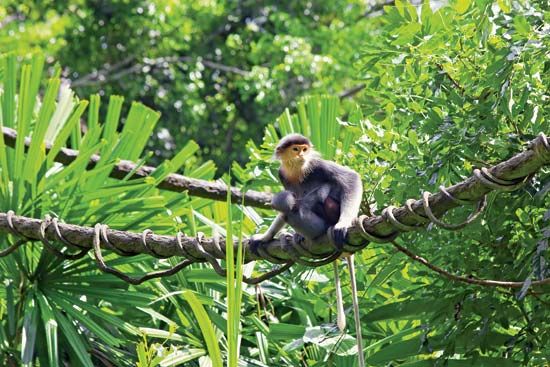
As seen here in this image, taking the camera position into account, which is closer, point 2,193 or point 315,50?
point 2,193

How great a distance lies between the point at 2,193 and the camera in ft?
12.5

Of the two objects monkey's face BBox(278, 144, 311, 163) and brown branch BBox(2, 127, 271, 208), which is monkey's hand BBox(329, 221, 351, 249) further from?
brown branch BBox(2, 127, 271, 208)

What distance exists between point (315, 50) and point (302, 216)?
255 inches

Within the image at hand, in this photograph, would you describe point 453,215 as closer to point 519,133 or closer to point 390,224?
point 519,133

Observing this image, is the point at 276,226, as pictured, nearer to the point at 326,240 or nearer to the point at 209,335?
the point at 326,240

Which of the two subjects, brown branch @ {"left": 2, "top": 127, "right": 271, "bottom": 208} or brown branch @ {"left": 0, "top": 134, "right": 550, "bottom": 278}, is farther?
brown branch @ {"left": 2, "top": 127, "right": 271, "bottom": 208}

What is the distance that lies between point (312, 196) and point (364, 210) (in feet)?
0.54

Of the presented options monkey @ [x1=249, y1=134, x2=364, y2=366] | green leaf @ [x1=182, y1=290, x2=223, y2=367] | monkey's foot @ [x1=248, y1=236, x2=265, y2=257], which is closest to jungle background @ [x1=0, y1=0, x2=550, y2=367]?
green leaf @ [x1=182, y1=290, x2=223, y2=367]

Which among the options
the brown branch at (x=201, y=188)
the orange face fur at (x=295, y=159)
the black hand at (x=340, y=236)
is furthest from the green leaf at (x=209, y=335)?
the brown branch at (x=201, y=188)

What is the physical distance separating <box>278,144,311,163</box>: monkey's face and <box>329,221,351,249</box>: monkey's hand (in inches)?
20.8

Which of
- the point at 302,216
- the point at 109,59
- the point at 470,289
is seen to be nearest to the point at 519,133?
the point at 470,289

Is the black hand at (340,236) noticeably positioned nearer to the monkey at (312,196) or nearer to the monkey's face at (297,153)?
the monkey at (312,196)

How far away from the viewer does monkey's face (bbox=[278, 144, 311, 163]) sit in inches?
126

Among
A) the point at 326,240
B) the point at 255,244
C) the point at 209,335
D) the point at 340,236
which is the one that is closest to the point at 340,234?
the point at 340,236
